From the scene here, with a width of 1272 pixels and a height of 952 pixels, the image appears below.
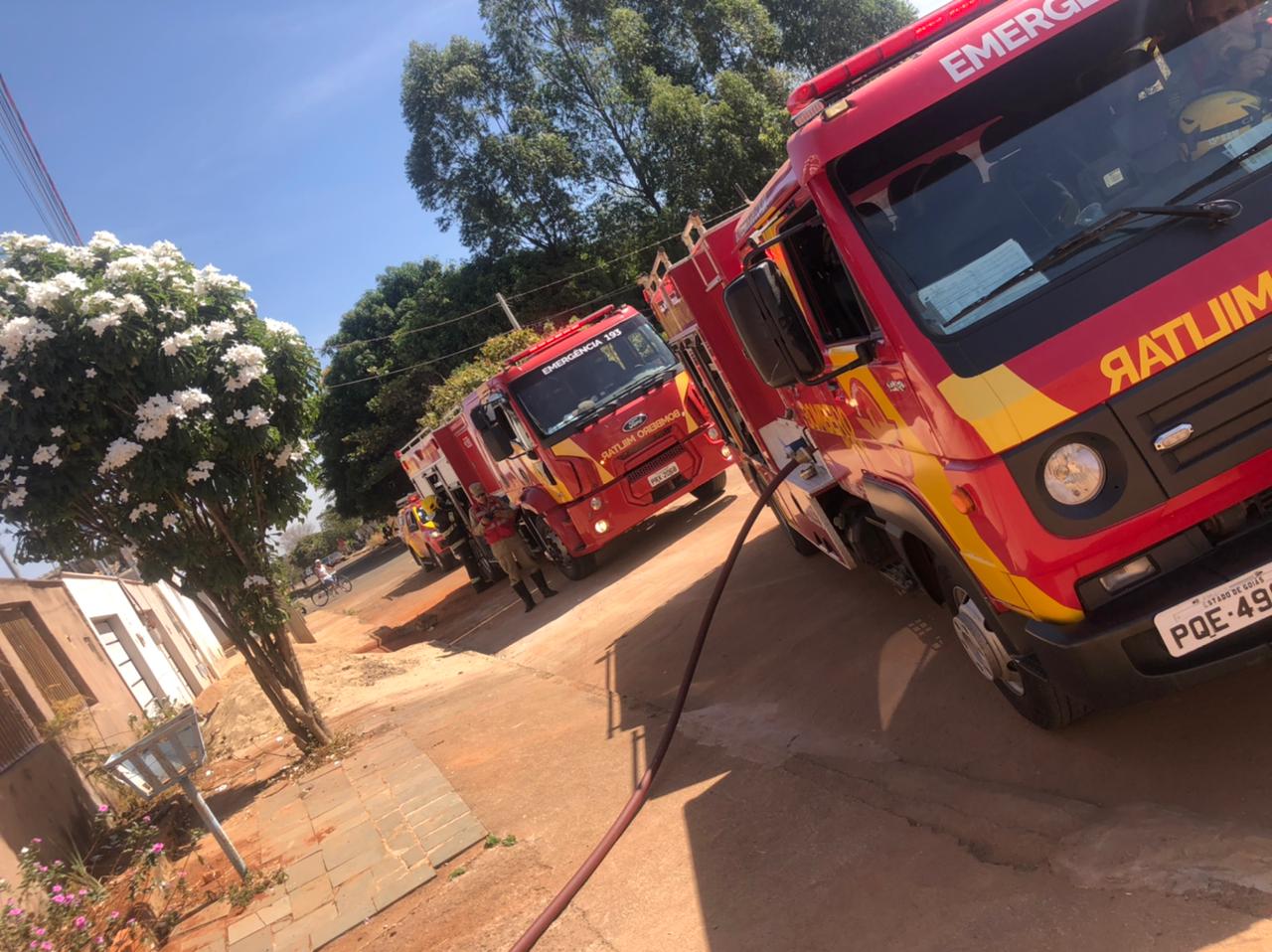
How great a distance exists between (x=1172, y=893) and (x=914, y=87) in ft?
9.16

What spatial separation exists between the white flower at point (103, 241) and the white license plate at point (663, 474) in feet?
21.4

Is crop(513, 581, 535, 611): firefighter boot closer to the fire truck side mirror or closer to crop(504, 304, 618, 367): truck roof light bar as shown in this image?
crop(504, 304, 618, 367): truck roof light bar

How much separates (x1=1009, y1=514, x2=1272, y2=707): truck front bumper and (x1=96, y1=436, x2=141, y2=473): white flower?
20.2 feet

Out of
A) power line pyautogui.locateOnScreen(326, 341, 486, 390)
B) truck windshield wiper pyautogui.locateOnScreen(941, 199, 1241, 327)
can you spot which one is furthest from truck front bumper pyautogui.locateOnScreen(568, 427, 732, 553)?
power line pyautogui.locateOnScreen(326, 341, 486, 390)

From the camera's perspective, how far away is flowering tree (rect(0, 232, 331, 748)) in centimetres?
647

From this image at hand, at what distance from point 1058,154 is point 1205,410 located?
3.39 ft

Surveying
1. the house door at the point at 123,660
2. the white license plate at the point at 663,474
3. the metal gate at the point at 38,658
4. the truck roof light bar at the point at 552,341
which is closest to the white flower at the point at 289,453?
the metal gate at the point at 38,658

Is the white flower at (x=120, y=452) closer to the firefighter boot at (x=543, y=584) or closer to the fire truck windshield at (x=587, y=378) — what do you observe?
the fire truck windshield at (x=587, y=378)

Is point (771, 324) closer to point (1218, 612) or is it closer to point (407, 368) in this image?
point (1218, 612)

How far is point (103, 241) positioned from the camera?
22.9ft

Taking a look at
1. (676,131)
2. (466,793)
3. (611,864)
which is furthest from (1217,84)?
(676,131)

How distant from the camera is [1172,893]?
2.84 metres

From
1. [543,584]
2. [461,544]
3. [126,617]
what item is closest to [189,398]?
[543,584]

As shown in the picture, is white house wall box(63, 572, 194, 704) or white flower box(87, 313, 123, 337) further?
white house wall box(63, 572, 194, 704)
